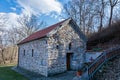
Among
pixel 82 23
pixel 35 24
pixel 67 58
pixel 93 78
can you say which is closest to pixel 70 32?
pixel 67 58

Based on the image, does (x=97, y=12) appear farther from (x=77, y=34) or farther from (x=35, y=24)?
(x=35, y=24)

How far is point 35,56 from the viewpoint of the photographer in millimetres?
17062

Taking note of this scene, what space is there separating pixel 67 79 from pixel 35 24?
100.0ft

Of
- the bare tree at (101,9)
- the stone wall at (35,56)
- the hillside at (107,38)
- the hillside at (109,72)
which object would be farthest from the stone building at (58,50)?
the bare tree at (101,9)

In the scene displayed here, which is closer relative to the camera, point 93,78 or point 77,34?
point 93,78

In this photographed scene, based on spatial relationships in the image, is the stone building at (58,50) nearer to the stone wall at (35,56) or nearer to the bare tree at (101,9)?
the stone wall at (35,56)

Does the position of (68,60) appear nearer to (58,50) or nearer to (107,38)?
(58,50)

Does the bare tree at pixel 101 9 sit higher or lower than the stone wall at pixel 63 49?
higher

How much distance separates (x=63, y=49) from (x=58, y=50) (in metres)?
0.70

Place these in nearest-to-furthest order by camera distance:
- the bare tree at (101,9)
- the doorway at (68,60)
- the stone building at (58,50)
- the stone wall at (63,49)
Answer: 1. the stone building at (58,50)
2. the stone wall at (63,49)
3. the doorway at (68,60)
4. the bare tree at (101,9)

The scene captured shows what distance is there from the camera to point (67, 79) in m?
12.4

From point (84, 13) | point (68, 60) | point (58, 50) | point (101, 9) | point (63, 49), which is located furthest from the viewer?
point (84, 13)

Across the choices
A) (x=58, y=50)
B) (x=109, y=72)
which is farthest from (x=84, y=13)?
(x=109, y=72)

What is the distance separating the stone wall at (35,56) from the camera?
15.1 metres
